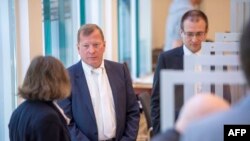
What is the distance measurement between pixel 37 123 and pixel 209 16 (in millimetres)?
4676

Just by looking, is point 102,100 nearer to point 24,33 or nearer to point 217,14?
point 24,33

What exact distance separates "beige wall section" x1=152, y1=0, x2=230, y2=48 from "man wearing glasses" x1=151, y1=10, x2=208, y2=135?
3654 millimetres

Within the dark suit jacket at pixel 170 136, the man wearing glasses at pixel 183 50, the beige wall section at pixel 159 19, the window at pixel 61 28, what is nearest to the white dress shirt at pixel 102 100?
the man wearing glasses at pixel 183 50

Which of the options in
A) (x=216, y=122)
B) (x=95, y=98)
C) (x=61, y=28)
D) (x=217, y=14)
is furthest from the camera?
(x=217, y=14)

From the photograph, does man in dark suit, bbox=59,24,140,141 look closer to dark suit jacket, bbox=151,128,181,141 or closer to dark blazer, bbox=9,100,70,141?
dark blazer, bbox=9,100,70,141

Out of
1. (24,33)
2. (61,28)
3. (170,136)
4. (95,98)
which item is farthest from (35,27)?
(170,136)

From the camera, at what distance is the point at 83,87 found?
261cm

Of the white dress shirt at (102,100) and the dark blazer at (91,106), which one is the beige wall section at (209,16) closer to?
the dark blazer at (91,106)

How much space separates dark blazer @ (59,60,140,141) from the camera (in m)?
2.56

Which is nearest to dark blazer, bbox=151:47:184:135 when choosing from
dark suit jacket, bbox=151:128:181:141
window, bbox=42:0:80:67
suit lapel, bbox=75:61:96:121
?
suit lapel, bbox=75:61:96:121

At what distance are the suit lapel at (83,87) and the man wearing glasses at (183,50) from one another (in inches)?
14.6

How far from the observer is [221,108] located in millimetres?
836

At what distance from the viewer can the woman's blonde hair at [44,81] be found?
204 centimetres

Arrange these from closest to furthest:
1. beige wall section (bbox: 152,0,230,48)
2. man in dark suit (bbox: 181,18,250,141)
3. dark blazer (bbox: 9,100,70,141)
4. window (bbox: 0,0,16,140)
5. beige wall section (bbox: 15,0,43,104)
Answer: man in dark suit (bbox: 181,18,250,141) < dark blazer (bbox: 9,100,70,141) < window (bbox: 0,0,16,140) < beige wall section (bbox: 15,0,43,104) < beige wall section (bbox: 152,0,230,48)
